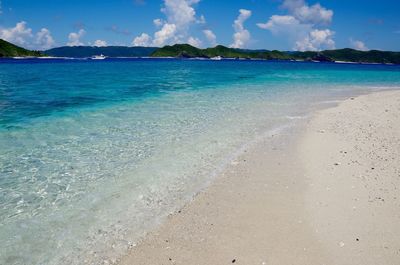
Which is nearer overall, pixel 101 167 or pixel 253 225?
pixel 253 225

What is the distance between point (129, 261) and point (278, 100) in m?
20.9

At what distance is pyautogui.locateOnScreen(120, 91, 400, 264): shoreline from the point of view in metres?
5.66

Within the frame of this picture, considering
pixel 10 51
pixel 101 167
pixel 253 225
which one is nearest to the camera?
pixel 253 225

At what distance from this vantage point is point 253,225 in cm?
662

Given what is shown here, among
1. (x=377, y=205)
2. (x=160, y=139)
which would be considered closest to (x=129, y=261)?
(x=377, y=205)

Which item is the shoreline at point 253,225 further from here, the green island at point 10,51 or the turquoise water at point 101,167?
the green island at point 10,51

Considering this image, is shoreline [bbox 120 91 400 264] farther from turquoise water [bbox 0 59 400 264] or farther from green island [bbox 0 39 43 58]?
green island [bbox 0 39 43 58]

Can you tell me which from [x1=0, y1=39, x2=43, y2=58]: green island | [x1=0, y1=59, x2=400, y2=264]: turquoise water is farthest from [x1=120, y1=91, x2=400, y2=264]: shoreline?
[x1=0, y1=39, x2=43, y2=58]: green island

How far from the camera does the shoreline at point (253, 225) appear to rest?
18.6 feet

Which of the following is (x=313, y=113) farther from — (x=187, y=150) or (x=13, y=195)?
(x=13, y=195)

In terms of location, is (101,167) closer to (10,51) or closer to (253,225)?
(253,225)

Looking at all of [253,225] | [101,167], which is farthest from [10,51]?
[253,225]

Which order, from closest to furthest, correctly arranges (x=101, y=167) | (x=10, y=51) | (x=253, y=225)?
(x=253, y=225), (x=101, y=167), (x=10, y=51)

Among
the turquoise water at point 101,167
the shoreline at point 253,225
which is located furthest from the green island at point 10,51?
the shoreline at point 253,225
